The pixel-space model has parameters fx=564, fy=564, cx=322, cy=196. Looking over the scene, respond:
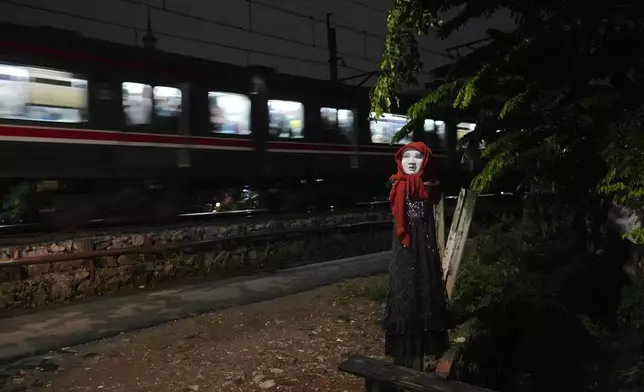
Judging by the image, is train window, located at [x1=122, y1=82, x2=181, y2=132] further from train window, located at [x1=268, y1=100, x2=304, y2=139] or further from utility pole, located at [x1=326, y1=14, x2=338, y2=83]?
utility pole, located at [x1=326, y1=14, x2=338, y2=83]

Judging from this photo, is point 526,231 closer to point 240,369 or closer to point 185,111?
point 240,369

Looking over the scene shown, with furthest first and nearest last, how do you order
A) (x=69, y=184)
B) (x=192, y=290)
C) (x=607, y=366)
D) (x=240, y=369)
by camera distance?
(x=69, y=184) < (x=192, y=290) < (x=240, y=369) < (x=607, y=366)

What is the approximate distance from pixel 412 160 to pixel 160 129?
898 centimetres

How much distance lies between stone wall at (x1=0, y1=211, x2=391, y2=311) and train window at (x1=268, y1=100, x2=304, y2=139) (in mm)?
2686

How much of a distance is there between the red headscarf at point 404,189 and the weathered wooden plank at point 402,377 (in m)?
0.81

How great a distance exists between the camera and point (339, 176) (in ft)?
51.6

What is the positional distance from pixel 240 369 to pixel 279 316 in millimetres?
1818

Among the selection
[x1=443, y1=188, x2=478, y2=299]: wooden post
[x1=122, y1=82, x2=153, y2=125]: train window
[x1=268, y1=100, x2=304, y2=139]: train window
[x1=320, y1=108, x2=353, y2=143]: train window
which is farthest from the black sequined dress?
[x1=320, y1=108, x2=353, y2=143]: train window

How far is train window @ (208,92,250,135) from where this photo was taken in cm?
1268

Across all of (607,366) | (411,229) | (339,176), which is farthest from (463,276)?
(339,176)

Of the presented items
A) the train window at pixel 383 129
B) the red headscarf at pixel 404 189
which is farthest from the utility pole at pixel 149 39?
the red headscarf at pixel 404 189

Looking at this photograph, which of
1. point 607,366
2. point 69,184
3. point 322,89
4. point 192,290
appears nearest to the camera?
point 607,366

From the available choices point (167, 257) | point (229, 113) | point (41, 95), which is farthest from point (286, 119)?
point (41, 95)

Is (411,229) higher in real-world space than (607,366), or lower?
higher
